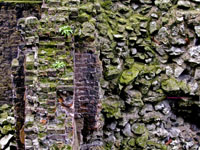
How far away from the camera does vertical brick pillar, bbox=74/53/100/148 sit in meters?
4.75

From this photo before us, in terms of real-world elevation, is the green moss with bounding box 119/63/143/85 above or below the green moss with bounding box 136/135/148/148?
above

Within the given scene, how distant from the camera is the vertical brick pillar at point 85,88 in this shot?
15.6 ft

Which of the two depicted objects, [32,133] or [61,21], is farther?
[61,21]

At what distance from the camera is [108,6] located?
6379 mm

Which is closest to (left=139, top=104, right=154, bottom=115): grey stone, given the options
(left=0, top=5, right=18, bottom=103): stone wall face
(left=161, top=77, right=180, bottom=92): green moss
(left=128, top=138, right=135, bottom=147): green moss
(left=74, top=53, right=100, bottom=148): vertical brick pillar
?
(left=161, top=77, right=180, bottom=92): green moss

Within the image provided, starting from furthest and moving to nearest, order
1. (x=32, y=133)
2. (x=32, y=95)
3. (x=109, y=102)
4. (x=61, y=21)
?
(x=109, y=102)
(x=61, y=21)
(x=32, y=95)
(x=32, y=133)

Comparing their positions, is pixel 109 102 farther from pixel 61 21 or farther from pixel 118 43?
pixel 61 21

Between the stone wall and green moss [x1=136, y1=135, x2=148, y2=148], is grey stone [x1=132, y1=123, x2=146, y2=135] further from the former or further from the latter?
the stone wall

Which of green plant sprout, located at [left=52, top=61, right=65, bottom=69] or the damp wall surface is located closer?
green plant sprout, located at [left=52, top=61, right=65, bottom=69]

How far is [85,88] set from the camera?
15.9 ft

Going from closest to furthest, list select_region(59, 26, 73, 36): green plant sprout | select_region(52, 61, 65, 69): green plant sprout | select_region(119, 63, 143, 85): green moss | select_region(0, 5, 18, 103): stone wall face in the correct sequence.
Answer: select_region(52, 61, 65, 69): green plant sprout
select_region(59, 26, 73, 36): green plant sprout
select_region(119, 63, 143, 85): green moss
select_region(0, 5, 18, 103): stone wall face

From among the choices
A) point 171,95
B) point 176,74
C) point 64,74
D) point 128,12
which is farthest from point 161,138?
point 64,74

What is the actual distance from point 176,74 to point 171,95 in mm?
553

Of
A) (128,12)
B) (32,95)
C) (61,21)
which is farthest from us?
(128,12)
